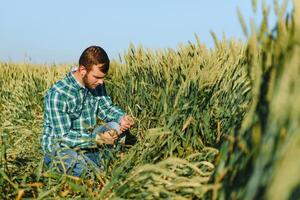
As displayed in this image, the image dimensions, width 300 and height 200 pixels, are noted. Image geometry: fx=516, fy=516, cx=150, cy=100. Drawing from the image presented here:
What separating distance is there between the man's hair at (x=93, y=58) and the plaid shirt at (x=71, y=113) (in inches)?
6.8

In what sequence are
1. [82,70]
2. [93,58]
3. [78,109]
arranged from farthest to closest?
[78,109]
[82,70]
[93,58]

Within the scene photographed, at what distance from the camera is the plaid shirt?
338cm

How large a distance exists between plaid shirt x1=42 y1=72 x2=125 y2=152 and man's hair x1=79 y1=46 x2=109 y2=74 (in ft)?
0.56

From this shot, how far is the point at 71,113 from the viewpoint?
3.65 meters

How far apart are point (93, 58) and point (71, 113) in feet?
1.45

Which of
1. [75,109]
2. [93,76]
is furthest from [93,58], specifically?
[75,109]

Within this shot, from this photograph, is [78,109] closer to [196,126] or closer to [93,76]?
[93,76]

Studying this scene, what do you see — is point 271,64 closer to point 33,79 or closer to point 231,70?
point 231,70

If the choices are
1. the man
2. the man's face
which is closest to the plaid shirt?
the man

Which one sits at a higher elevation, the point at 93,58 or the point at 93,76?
the point at 93,58

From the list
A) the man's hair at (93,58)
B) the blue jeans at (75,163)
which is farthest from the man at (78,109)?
the blue jeans at (75,163)

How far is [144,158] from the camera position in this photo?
277cm

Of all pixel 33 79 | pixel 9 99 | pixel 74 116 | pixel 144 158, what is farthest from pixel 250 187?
pixel 9 99

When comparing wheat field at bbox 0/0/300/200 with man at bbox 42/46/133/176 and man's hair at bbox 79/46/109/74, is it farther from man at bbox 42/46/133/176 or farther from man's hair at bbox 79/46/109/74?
man's hair at bbox 79/46/109/74
